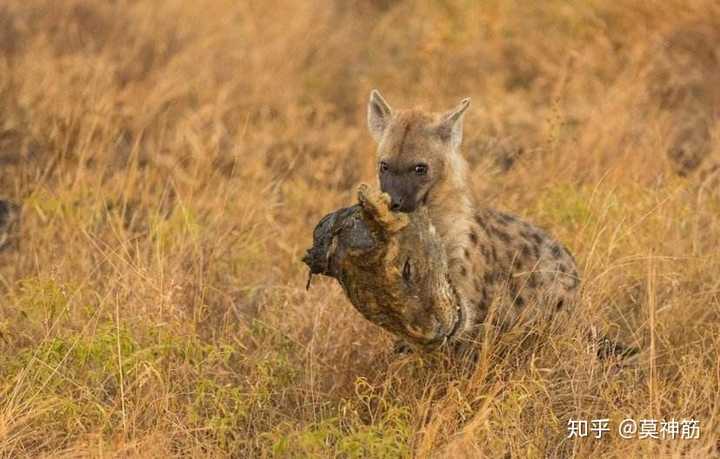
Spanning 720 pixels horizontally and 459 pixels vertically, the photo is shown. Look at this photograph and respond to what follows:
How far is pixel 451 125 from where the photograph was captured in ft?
18.7

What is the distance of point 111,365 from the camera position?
4.88 meters

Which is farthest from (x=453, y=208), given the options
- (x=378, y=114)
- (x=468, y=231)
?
(x=378, y=114)

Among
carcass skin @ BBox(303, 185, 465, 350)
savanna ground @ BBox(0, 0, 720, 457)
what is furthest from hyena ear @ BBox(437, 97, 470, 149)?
carcass skin @ BBox(303, 185, 465, 350)

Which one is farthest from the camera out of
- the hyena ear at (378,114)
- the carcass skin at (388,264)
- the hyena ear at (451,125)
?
the hyena ear at (378,114)

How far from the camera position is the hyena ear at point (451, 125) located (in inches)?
224

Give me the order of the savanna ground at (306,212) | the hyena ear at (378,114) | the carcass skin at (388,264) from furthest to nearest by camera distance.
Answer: the hyena ear at (378,114), the savanna ground at (306,212), the carcass skin at (388,264)

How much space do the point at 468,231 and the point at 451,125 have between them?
58 centimetres

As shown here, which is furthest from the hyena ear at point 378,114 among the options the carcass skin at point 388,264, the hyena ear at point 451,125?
the carcass skin at point 388,264

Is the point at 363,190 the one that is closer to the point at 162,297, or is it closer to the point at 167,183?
the point at 162,297

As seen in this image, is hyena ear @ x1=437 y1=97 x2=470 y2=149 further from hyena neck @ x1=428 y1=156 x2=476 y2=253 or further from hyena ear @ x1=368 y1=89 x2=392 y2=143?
hyena ear @ x1=368 y1=89 x2=392 y2=143

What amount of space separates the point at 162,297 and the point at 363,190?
66.1 inches

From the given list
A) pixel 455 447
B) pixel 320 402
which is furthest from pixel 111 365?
pixel 455 447

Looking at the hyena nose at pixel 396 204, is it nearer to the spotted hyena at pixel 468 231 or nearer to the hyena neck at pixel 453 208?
the spotted hyena at pixel 468 231

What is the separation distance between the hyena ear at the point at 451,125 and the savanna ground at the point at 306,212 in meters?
0.73
